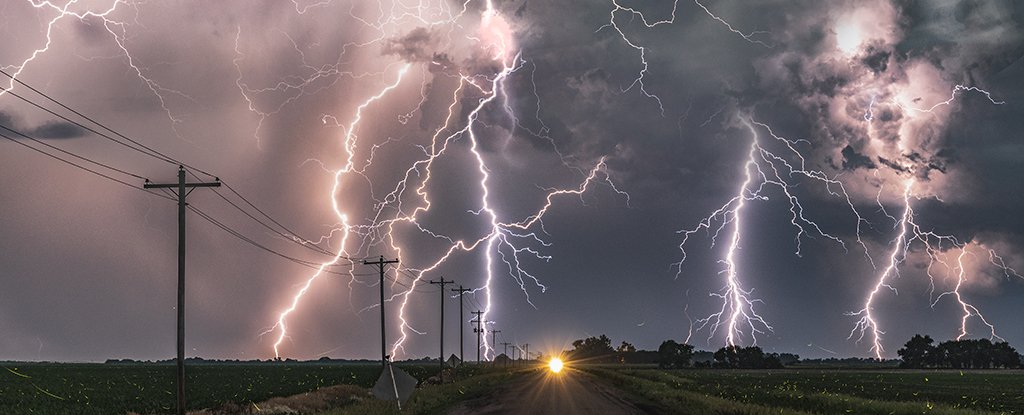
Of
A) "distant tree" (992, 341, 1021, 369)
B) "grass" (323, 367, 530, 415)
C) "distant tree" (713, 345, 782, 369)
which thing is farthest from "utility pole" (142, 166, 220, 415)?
"distant tree" (992, 341, 1021, 369)

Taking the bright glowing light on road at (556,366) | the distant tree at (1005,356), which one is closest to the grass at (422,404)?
the bright glowing light on road at (556,366)

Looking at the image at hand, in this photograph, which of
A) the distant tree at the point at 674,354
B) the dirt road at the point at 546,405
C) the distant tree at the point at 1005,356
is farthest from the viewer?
the distant tree at the point at 674,354

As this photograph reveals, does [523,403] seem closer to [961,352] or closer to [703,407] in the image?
[703,407]

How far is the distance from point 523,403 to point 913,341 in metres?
131

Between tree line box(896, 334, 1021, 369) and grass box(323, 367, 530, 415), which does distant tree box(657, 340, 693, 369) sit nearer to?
tree line box(896, 334, 1021, 369)

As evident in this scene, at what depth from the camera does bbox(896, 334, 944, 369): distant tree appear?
141125 mm

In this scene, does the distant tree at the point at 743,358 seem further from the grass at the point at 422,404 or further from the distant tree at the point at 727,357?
the grass at the point at 422,404

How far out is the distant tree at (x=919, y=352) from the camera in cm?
14112

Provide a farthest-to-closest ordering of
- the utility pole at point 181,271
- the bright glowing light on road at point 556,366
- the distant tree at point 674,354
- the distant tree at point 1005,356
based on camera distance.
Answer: the distant tree at point 674,354 < the distant tree at point 1005,356 < the bright glowing light on road at point 556,366 < the utility pole at point 181,271

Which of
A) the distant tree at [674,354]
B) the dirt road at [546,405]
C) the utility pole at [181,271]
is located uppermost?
the utility pole at [181,271]

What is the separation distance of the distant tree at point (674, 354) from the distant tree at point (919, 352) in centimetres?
3529

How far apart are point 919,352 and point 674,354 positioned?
40.8m

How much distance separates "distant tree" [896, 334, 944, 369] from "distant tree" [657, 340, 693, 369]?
35.3 m

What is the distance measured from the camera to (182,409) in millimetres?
22312
